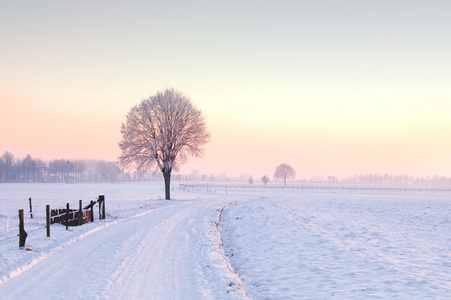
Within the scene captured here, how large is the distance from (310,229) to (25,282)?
14.2 m

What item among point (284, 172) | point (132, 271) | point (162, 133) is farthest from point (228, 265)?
point (284, 172)

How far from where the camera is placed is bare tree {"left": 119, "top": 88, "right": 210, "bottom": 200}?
1599 inches

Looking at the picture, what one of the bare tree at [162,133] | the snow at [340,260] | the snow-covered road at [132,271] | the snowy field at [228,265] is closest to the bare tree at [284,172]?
the bare tree at [162,133]

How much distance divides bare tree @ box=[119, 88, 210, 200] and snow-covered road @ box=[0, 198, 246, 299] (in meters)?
26.8

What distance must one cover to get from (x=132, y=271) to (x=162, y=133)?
32.5 m

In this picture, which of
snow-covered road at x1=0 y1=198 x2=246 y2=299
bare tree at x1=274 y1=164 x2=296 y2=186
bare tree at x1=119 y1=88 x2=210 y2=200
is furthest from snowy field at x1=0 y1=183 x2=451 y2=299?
bare tree at x1=274 y1=164 x2=296 y2=186

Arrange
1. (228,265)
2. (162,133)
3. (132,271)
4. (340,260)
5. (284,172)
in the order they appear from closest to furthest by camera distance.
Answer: (132,271) < (228,265) < (340,260) < (162,133) < (284,172)

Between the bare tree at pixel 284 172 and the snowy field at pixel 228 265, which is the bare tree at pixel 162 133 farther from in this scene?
the bare tree at pixel 284 172

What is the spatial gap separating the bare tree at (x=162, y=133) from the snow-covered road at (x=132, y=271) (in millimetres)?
26792

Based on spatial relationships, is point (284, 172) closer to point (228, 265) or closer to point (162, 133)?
point (162, 133)

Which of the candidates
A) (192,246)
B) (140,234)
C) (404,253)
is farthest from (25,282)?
(404,253)

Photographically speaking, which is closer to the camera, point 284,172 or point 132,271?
point 132,271

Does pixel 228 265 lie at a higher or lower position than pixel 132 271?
lower

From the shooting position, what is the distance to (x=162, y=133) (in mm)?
40438
